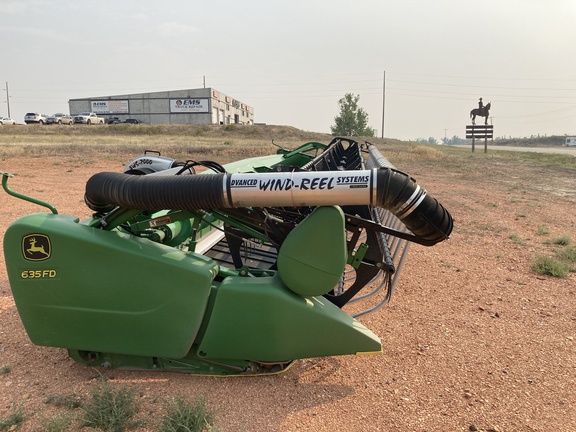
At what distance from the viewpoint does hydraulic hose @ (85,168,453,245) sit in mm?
2580

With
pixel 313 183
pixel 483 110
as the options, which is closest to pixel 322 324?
pixel 313 183

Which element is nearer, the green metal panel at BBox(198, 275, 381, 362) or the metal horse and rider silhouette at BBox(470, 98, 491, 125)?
the green metal panel at BBox(198, 275, 381, 362)

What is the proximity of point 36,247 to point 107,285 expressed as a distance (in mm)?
524

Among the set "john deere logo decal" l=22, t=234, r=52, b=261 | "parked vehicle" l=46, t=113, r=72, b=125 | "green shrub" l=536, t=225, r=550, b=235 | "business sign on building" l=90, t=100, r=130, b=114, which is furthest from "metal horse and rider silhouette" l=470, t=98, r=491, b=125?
"business sign on building" l=90, t=100, r=130, b=114

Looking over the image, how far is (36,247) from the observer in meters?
2.85

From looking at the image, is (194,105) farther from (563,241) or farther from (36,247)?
(36,247)

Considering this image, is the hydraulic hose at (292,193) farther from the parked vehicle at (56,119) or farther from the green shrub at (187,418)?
the parked vehicle at (56,119)

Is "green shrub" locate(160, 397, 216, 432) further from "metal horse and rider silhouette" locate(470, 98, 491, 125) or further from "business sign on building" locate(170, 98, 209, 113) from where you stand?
"business sign on building" locate(170, 98, 209, 113)

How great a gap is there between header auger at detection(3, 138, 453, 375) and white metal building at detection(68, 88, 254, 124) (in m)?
68.7

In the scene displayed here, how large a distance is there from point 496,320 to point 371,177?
2565 millimetres

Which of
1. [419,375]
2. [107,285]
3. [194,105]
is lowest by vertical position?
[419,375]

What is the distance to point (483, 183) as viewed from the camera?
51.4 feet

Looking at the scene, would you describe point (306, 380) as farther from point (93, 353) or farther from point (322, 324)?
point (93, 353)

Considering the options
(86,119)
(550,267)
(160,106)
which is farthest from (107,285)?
(160,106)
